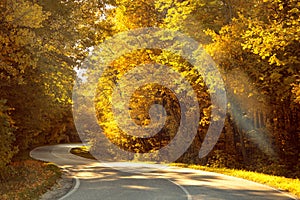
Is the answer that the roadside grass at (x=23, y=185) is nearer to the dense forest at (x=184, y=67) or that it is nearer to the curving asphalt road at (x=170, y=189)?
the dense forest at (x=184, y=67)

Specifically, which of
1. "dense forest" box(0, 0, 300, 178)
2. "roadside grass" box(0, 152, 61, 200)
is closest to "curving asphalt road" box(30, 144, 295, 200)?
"roadside grass" box(0, 152, 61, 200)

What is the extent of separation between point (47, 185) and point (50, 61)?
4799 mm

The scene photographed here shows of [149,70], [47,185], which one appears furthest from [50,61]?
[149,70]

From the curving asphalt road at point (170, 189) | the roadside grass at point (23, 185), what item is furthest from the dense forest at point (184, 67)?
the curving asphalt road at point (170, 189)

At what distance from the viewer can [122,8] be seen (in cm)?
2822

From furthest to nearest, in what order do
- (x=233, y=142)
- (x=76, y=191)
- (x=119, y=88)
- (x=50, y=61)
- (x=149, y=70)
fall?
(x=119, y=88) < (x=149, y=70) < (x=233, y=142) < (x=50, y=61) < (x=76, y=191)

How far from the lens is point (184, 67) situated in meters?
24.4

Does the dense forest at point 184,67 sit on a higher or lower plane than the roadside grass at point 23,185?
higher

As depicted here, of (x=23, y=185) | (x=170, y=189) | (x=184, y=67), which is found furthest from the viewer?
(x=184, y=67)

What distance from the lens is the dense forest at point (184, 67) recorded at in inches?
517

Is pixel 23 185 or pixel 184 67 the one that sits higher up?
pixel 184 67

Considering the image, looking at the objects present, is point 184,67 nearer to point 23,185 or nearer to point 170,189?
point 170,189

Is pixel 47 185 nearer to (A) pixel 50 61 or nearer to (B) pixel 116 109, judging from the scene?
(A) pixel 50 61

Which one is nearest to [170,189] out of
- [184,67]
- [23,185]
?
[23,185]
